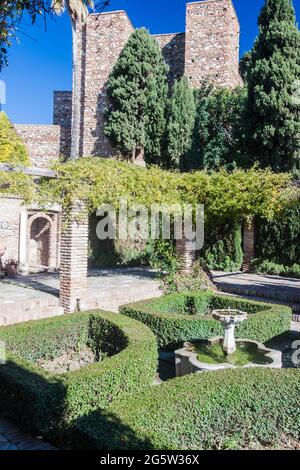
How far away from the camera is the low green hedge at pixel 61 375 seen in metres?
4.09

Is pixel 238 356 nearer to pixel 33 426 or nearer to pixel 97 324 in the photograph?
pixel 97 324

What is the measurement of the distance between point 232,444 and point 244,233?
14164 millimetres

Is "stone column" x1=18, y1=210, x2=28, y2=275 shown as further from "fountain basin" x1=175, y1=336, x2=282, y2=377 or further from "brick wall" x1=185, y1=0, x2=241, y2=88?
"brick wall" x1=185, y1=0, x2=241, y2=88

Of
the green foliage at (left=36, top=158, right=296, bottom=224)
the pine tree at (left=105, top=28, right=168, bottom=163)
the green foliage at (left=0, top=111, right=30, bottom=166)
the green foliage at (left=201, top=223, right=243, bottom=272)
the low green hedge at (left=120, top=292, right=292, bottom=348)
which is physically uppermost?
the pine tree at (left=105, top=28, right=168, bottom=163)

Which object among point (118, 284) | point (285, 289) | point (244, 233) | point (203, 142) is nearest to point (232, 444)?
point (118, 284)

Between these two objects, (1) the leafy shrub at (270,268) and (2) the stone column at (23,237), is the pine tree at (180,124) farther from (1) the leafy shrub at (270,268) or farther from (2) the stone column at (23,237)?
(2) the stone column at (23,237)

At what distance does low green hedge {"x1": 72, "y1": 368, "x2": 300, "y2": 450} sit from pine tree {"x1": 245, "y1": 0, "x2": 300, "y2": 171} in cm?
1325

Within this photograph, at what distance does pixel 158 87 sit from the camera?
2150 cm

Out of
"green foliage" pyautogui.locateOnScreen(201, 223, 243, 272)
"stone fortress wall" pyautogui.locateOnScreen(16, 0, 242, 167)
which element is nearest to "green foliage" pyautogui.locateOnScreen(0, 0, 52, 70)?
"green foliage" pyautogui.locateOnScreen(201, 223, 243, 272)

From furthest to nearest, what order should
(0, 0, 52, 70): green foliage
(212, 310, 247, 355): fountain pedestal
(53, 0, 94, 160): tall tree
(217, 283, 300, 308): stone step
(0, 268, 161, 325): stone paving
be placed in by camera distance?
1. (53, 0, 94, 160): tall tree
2. (217, 283, 300, 308): stone step
3. (0, 268, 161, 325): stone paving
4. (212, 310, 247, 355): fountain pedestal
5. (0, 0, 52, 70): green foliage

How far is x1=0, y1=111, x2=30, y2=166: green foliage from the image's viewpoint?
19.6 m

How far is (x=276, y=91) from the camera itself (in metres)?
16.4

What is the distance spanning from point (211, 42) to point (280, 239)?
11.8m

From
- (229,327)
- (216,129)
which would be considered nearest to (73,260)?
(229,327)
